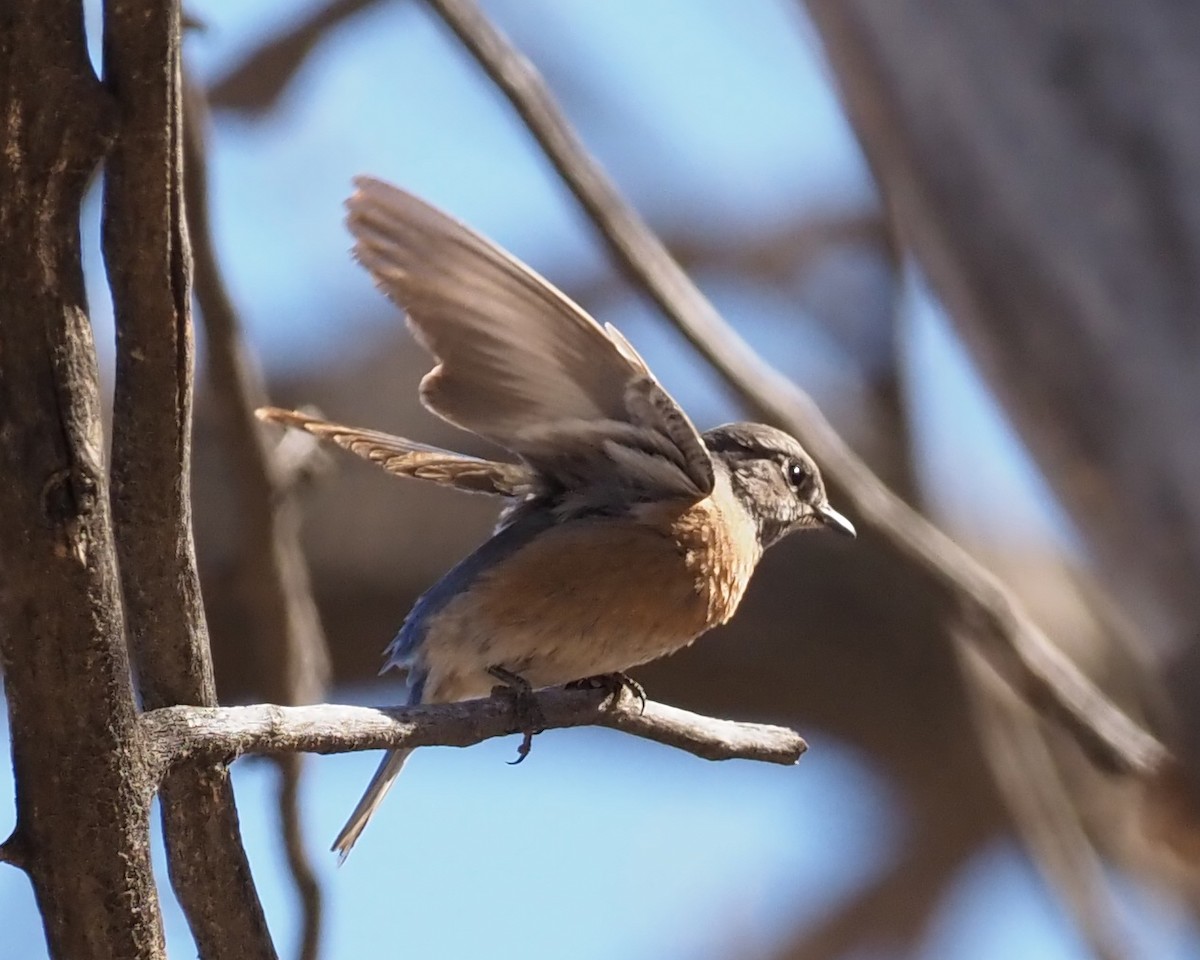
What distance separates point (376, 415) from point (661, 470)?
7.19 feet

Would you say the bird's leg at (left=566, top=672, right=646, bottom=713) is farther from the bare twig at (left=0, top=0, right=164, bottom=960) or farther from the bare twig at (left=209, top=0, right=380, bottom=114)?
the bare twig at (left=209, top=0, right=380, bottom=114)

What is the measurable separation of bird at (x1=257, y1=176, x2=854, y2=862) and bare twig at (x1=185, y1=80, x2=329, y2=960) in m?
0.15

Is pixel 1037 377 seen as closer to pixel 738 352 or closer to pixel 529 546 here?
pixel 738 352

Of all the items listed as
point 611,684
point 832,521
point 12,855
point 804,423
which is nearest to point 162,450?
point 12,855

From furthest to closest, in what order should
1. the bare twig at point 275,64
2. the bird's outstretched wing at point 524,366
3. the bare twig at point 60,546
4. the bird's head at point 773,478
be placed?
the bare twig at point 275,64 < the bird's head at point 773,478 < the bird's outstretched wing at point 524,366 < the bare twig at point 60,546

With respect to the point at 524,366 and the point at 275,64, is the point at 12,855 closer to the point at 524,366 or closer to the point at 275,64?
the point at 524,366

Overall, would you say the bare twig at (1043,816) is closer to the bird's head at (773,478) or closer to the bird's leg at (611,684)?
the bird's head at (773,478)

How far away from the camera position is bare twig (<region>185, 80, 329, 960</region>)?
3.12 m

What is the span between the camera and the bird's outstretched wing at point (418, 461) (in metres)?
3.13

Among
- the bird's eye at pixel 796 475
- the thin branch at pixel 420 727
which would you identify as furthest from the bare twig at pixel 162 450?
the bird's eye at pixel 796 475

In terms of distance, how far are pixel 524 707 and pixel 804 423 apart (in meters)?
0.74

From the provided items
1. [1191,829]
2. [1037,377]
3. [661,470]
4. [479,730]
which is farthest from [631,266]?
[1191,829]

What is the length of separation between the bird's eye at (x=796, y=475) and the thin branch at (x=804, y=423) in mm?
887

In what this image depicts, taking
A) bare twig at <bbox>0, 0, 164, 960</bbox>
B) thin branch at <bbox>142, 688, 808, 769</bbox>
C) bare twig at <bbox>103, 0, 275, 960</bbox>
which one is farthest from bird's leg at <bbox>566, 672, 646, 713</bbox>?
bare twig at <bbox>0, 0, 164, 960</bbox>
